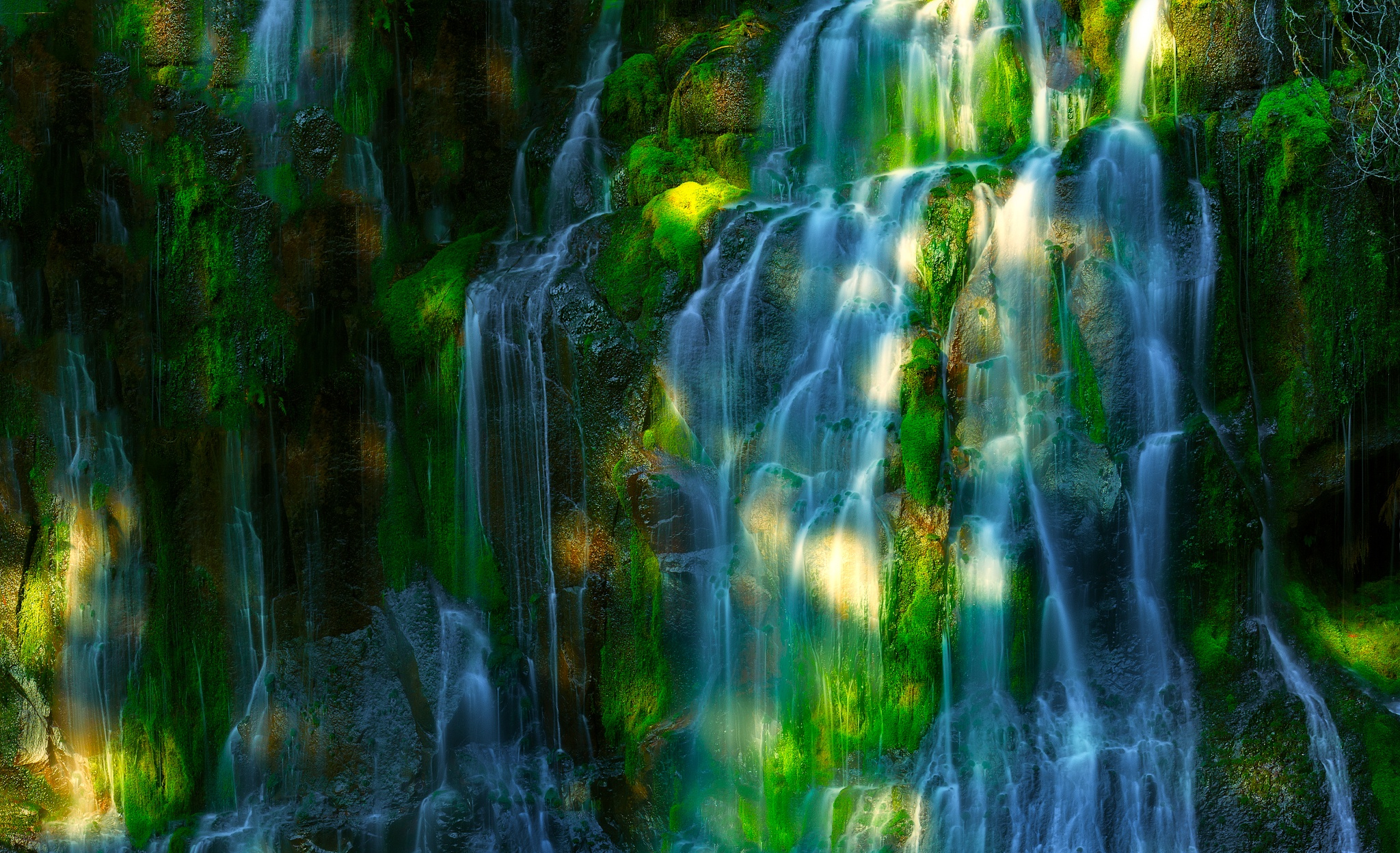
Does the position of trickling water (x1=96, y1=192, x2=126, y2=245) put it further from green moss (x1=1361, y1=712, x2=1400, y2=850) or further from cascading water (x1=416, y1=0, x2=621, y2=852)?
green moss (x1=1361, y1=712, x2=1400, y2=850)

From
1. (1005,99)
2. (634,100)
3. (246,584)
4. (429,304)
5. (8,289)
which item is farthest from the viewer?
(634,100)

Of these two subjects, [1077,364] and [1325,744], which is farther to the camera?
[1077,364]

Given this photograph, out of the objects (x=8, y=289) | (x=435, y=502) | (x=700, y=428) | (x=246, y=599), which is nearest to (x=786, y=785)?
(x=700, y=428)

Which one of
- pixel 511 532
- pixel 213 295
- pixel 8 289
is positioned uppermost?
pixel 8 289

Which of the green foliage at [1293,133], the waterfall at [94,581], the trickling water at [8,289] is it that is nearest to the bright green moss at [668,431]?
the green foliage at [1293,133]

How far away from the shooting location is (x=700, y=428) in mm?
9195

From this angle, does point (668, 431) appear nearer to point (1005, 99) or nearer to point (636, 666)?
point (636, 666)

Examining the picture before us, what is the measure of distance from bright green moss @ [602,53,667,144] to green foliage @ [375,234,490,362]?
1844 millimetres

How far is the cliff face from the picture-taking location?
8461 mm

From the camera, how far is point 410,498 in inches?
418

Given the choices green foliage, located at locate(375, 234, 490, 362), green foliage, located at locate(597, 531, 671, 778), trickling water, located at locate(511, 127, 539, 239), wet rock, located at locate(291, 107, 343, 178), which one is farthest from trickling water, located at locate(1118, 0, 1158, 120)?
wet rock, located at locate(291, 107, 343, 178)

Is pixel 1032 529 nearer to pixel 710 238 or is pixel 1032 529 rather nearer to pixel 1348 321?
pixel 1348 321

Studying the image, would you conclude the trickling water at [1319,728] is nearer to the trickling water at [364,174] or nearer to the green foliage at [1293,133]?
the green foliage at [1293,133]

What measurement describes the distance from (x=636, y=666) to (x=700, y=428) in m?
1.83
